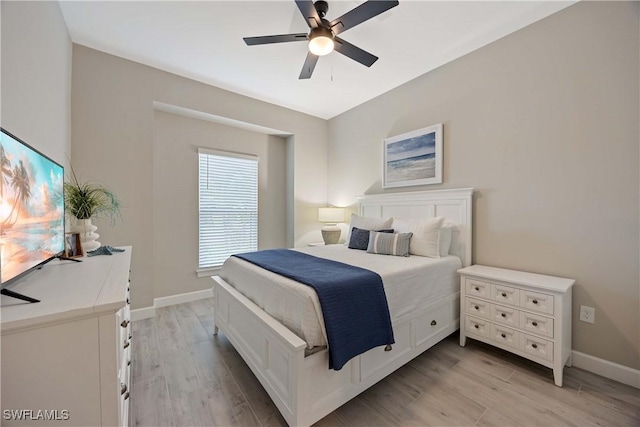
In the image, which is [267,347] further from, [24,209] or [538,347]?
[538,347]

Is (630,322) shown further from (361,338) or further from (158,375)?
(158,375)

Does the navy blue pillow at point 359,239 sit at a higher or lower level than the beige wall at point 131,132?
lower

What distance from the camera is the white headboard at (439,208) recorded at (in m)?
2.67

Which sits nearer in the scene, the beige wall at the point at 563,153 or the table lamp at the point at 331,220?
the beige wall at the point at 563,153

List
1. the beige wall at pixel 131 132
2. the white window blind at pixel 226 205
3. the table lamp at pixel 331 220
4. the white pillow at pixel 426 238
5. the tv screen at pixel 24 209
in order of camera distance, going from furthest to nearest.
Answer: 1. the table lamp at pixel 331 220
2. the white window blind at pixel 226 205
3. the beige wall at pixel 131 132
4. the white pillow at pixel 426 238
5. the tv screen at pixel 24 209

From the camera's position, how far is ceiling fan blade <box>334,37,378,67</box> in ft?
6.99

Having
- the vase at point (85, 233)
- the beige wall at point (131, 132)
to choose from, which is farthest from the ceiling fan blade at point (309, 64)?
the vase at point (85, 233)

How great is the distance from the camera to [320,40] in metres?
2.04

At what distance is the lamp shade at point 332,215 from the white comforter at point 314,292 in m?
1.45

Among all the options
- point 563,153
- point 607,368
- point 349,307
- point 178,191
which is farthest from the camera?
point 178,191

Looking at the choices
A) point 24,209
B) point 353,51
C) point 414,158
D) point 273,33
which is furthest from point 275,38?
point 414,158

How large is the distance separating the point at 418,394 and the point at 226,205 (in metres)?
3.33

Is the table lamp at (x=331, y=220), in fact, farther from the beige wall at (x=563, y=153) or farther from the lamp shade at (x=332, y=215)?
the beige wall at (x=563, y=153)

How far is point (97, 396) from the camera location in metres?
0.87
